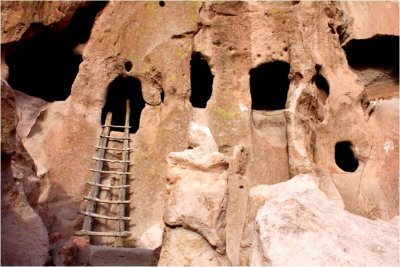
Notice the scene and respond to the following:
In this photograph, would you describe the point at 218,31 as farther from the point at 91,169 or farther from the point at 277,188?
the point at 277,188

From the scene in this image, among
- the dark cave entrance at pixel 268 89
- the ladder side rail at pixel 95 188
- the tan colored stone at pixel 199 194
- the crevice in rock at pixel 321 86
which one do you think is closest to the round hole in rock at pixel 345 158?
the crevice in rock at pixel 321 86

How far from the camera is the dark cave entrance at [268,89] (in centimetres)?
862

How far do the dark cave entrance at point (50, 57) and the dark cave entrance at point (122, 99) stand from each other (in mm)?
903

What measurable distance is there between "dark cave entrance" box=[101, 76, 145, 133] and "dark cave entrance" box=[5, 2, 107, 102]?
903mm

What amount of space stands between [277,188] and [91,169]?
3249 millimetres

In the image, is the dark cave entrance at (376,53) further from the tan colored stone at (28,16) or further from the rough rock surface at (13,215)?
the rough rock surface at (13,215)

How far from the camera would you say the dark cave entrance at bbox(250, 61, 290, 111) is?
8625 mm

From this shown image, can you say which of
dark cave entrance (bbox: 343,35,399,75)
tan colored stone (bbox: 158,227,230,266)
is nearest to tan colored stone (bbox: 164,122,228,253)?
tan colored stone (bbox: 158,227,230,266)

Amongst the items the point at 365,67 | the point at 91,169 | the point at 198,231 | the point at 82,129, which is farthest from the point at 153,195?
the point at 365,67

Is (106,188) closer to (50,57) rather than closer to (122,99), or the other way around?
(122,99)

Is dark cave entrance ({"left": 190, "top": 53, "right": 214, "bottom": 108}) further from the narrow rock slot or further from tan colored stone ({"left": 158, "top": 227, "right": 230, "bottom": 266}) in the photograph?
tan colored stone ({"left": 158, "top": 227, "right": 230, "bottom": 266})

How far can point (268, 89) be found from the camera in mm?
8859

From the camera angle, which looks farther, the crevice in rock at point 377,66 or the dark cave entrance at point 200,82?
the crevice in rock at point 377,66

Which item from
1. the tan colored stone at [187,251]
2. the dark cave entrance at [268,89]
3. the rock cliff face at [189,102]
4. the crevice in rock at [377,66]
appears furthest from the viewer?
the crevice in rock at [377,66]
